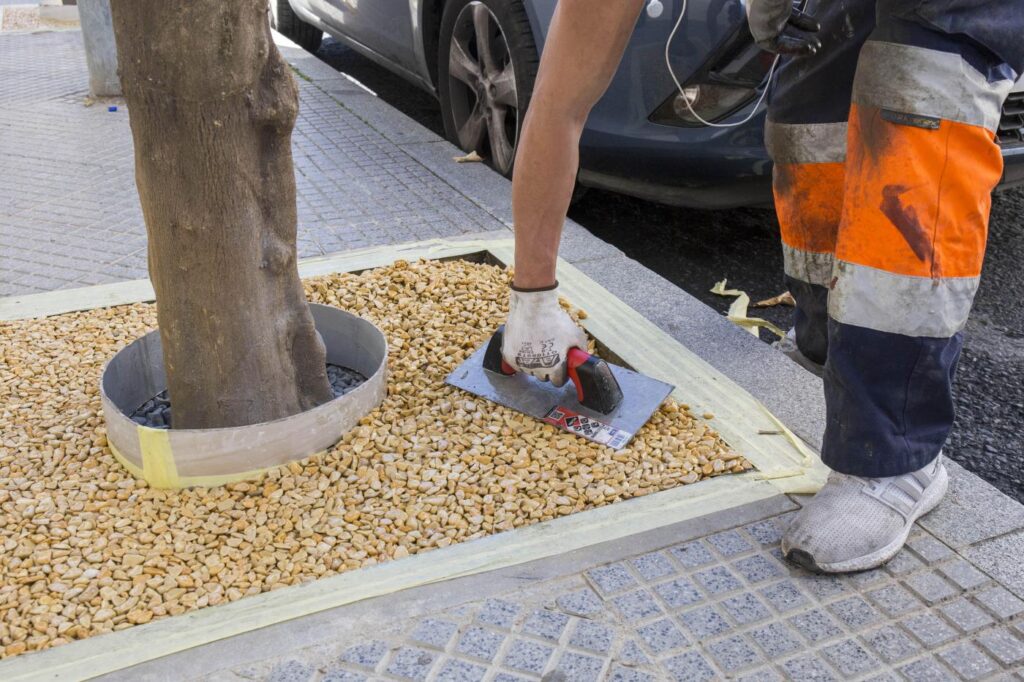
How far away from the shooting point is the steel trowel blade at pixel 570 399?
7.98 ft

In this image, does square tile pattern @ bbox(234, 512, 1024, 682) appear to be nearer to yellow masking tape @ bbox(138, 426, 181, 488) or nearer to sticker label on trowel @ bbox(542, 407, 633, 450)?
sticker label on trowel @ bbox(542, 407, 633, 450)

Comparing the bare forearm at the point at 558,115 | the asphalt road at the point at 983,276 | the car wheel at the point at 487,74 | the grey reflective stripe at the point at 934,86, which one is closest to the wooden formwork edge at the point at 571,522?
the bare forearm at the point at 558,115

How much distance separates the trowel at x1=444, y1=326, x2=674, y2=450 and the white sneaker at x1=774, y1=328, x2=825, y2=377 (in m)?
0.46

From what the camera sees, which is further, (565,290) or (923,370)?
(565,290)

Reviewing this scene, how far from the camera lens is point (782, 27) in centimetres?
207

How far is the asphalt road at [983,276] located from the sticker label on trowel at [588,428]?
1.01 m

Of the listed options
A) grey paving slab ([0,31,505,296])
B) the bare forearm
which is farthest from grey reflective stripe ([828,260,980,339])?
grey paving slab ([0,31,505,296])

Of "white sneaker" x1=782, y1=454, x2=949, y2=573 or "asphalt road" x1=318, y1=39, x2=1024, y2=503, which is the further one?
"asphalt road" x1=318, y1=39, x2=1024, y2=503

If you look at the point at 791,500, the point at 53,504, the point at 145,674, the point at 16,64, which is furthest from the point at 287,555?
the point at 16,64

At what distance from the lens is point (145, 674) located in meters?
1.71

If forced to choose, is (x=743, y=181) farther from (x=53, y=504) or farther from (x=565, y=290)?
(x=53, y=504)

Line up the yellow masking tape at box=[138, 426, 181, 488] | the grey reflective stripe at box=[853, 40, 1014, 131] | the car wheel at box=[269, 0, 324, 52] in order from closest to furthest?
the grey reflective stripe at box=[853, 40, 1014, 131]
the yellow masking tape at box=[138, 426, 181, 488]
the car wheel at box=[269, 0, 324, 52]

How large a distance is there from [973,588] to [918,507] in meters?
0.22

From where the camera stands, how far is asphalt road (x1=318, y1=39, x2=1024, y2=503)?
2791 mm
